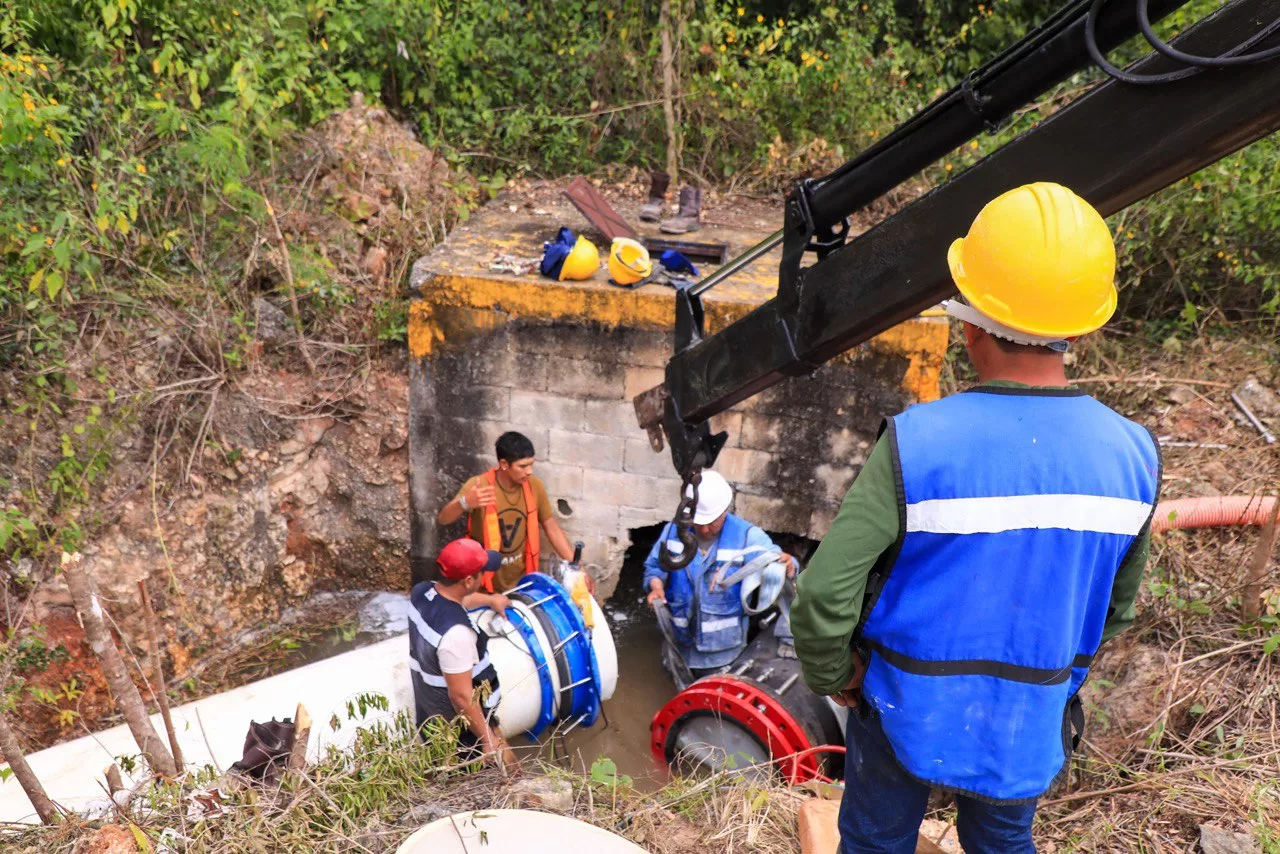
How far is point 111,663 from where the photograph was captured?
2555mm

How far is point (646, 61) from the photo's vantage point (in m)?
7.57

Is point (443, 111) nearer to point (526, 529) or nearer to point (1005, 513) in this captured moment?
point (526, 529)

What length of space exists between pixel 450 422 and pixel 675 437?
2.65 metres

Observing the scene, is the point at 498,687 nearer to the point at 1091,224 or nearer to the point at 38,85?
the point at 1091,224

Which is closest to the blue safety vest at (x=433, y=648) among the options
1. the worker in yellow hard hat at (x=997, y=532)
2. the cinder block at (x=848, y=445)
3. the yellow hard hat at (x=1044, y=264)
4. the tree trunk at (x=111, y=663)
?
the tree trunk at (x=111, y=663)

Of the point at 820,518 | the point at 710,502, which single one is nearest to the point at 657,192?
the point at 820,518

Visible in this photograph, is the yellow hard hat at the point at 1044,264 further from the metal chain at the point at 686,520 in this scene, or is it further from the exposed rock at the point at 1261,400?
the exposed rock at the point at 1261,400

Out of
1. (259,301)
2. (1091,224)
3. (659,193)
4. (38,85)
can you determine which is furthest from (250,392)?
(1091,224)

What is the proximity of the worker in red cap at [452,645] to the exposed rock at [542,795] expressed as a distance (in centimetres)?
62

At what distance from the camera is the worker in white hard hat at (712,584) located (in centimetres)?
467

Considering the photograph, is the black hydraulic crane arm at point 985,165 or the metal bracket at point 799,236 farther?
the metal bracket at point 799,236

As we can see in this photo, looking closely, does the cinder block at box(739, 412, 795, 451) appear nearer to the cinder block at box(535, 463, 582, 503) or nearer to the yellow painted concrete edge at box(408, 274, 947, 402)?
the yellow painted concrete edge at box(408, 274, 947, 402)

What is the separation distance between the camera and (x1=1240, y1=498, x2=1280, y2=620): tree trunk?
3.55 m

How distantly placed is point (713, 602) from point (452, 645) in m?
1.47
